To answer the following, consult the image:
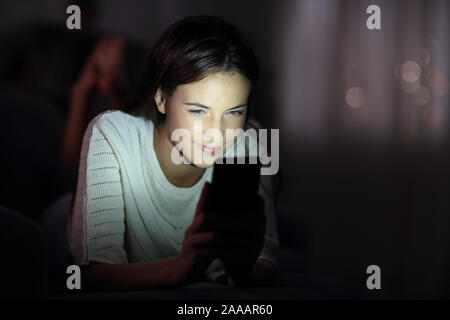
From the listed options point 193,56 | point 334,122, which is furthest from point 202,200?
point 334,122

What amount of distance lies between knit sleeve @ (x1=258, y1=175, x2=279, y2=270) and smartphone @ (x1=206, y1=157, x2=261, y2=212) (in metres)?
0.06

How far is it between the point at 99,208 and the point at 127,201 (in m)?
0.04

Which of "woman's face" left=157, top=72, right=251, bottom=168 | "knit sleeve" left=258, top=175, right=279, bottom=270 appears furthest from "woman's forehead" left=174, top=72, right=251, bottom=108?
"knit sleeve" left=258, top=175, right=279, bottom=270

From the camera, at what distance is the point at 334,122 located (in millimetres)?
1019

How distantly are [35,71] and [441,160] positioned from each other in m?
1.11

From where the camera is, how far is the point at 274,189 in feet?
2.36

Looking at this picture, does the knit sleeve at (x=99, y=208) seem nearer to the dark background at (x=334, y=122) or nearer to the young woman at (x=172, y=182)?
the young woman at (x=172, y=182)

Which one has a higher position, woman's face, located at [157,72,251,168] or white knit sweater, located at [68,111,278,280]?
woman's face, located at [157,72,251,168]

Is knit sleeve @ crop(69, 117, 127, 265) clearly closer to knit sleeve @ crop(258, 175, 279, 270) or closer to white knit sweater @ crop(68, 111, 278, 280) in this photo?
white knit sweater @ crop(68, 111, 278, 280)

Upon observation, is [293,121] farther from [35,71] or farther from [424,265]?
[35,71]

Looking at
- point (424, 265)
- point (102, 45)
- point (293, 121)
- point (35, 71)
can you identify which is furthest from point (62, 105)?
point (424, 265)

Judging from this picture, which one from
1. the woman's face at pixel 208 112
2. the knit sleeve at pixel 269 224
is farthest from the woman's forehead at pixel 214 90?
the knit sleeve at pixel 269 224

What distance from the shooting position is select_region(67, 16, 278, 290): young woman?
623mm

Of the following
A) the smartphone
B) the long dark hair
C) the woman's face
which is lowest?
the smartphone
